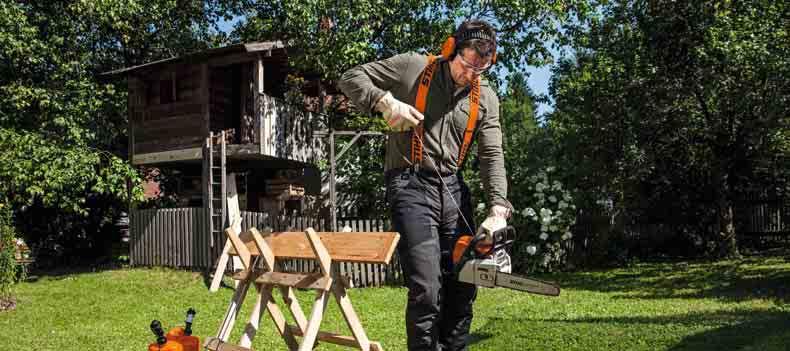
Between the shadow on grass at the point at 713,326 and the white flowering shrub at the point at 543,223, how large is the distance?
5.48 m

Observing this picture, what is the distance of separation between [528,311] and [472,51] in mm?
5585

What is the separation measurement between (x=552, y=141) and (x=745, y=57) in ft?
15.7

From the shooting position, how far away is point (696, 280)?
11758 millimetres

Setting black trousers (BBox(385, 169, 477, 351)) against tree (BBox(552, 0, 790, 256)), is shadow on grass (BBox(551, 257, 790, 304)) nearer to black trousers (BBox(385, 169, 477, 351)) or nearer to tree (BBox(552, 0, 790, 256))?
tree (BBox(552, 0, 790, 256))

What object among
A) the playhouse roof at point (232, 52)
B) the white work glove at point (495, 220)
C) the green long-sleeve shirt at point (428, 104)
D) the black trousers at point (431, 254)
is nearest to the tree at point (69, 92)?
the playhouse roof at point (232, 52)

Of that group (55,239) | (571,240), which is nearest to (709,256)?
(571,240)

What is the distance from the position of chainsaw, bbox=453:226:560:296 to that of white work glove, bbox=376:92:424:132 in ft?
2.25

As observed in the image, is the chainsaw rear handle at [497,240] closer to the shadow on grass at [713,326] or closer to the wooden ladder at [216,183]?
the shadow on grass at [713,326]

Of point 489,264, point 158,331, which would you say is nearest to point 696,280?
point 489,264

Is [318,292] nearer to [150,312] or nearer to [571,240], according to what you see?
[150,312]

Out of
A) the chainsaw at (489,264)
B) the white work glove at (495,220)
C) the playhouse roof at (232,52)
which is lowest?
the chainsaw at (489,264)

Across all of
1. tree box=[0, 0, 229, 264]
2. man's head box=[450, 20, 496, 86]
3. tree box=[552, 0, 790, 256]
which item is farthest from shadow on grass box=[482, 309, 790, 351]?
tree box=[0, 0, 229, 264]

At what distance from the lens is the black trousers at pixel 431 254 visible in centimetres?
338

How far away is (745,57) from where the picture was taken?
12.4 m
